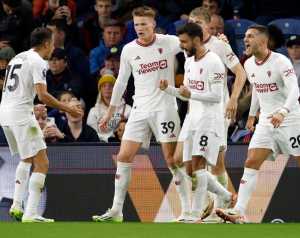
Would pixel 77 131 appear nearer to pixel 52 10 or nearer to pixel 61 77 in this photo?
pixel 61 77

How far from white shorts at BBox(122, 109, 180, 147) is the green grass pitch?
131 centimetres

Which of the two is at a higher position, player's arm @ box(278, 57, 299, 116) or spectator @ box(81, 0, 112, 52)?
spectator @ box(81, 0, 112, 52)

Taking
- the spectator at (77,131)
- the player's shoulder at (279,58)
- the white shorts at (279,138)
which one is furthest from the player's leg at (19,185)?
the player's shoulder at (279,58)

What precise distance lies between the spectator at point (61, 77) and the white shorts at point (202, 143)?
3537 millimetres

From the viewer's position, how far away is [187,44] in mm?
13727

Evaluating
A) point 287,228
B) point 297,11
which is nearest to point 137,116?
point 287,228

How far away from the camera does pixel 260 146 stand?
13461mm

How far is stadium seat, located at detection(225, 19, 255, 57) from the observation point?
17.6 meters

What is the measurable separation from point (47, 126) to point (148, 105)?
208 centimetres

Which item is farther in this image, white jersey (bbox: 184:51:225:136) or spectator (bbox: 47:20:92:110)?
spectator (bbox: 47:20:92:110)

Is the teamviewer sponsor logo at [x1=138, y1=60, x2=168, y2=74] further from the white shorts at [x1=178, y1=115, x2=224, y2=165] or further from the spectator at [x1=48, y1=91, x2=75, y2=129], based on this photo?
the spectator at [x1=48, y1=91, x2=75, y2=129]

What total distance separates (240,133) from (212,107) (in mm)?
1899

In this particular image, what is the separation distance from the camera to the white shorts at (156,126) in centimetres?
1427

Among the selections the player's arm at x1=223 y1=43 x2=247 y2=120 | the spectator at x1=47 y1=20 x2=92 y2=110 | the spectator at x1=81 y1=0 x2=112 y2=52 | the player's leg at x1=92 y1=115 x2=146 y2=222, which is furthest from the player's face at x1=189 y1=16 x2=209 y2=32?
the spectator at x1=81 y1=0 x2=112 y2=52
